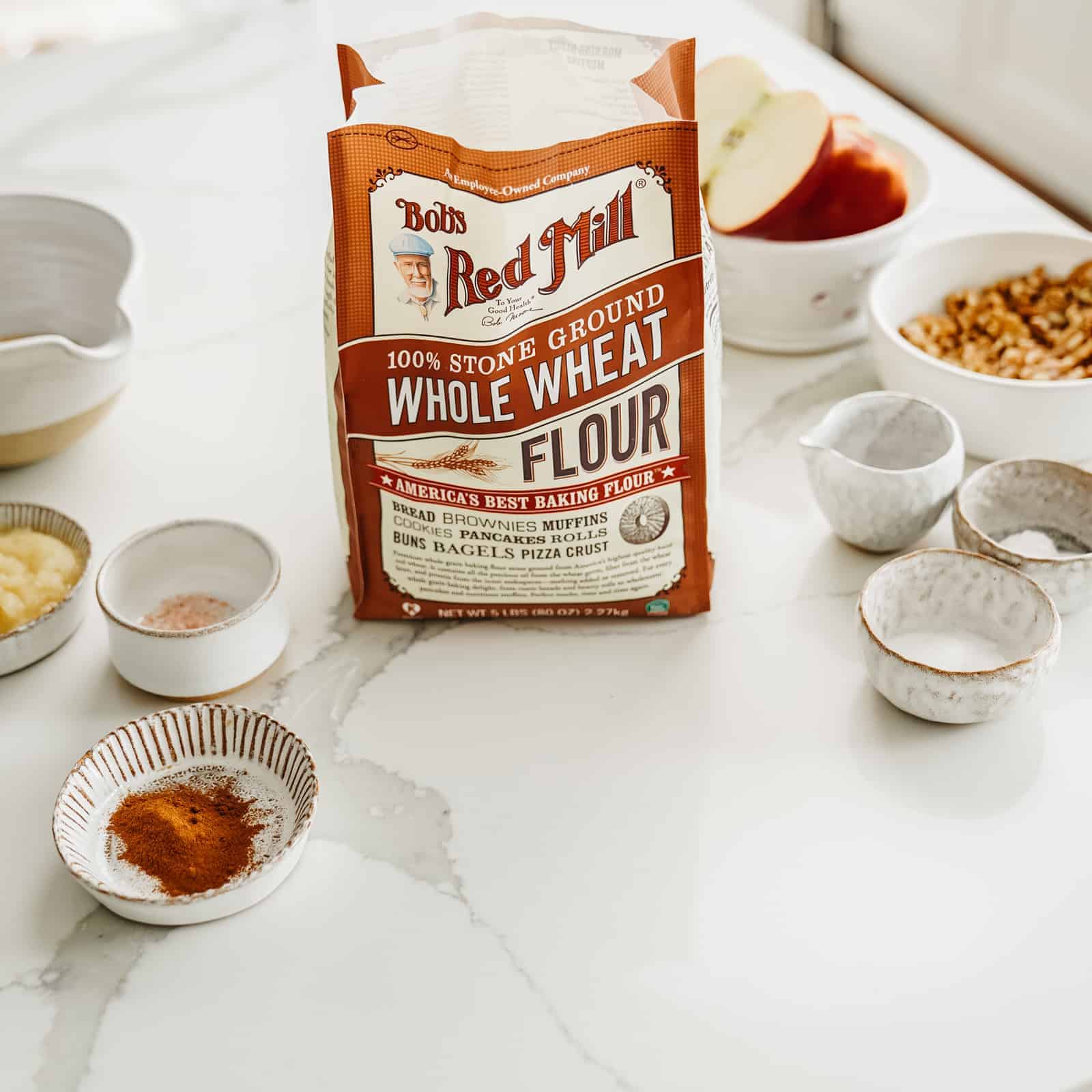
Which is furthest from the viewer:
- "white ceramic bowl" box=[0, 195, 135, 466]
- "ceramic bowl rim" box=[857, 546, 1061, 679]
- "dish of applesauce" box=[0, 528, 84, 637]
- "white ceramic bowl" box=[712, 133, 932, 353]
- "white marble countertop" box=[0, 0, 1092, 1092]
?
"white ceramic bowl" box=[712, 133, 932, 353]

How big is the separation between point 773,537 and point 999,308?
0.30 m

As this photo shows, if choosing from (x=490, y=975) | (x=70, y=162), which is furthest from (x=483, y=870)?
(x=70, y=162)

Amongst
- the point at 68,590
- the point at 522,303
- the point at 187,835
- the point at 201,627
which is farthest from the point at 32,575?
the point at 522,303

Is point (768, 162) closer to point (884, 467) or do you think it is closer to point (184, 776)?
point (884, 467)

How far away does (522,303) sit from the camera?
773 mm

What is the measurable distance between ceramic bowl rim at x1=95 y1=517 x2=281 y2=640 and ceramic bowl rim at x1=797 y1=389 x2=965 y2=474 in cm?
38

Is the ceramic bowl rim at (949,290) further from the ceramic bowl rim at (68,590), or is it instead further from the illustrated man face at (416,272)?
the ceramic bowl rim at (68,590)

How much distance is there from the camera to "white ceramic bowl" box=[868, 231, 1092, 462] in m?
0.92

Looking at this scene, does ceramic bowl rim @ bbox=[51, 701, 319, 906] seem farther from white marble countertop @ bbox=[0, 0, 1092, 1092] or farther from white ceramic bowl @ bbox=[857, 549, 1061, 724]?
white ceramic bowl @ bbox=[857, 549, 1061, 724]

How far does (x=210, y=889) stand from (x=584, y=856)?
213 millimetres

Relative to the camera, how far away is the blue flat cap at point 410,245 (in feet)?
2.49

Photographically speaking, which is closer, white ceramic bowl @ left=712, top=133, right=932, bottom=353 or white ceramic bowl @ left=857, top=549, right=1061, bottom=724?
white ceramic bowl @ left=857, top=549, right=1061, bottom=724

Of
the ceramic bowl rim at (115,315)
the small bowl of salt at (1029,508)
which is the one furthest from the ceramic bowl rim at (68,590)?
the small bowl of salt at (1029,508)

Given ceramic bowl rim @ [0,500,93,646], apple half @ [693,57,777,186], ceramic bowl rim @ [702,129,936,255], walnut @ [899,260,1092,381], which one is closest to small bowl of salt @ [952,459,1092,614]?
walnut @ [899,260,1092,381]
